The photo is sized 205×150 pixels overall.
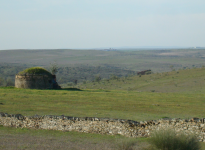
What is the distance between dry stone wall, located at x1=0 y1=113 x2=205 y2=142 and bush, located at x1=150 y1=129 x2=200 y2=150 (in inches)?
68.8

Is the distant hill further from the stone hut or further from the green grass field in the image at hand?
the stone hut

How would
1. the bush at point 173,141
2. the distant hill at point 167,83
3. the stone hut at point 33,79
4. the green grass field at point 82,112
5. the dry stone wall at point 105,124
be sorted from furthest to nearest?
the distant hill at point 167,83 < the stone hut at point 33,79 < the dry stone wall at point 105,124 < the green grass field at point 82,112 < the bush at point 173,141

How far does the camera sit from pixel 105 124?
47.7ft

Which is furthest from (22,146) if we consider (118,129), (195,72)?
(195,72)

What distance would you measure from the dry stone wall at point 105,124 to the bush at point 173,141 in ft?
5.73

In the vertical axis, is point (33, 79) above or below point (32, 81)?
above

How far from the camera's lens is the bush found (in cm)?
1052

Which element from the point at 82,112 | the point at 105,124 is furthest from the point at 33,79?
the point at 105,124

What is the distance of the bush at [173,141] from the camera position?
10516 mm

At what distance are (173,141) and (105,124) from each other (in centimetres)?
462

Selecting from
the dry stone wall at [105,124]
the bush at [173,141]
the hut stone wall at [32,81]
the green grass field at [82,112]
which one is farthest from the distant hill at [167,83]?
the bush at [173,141]

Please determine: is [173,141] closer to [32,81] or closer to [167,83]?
[32,81]

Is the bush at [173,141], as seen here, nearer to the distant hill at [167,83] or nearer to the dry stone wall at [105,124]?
the dry stone wall at [105,124]

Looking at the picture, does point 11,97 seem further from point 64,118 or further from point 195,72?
point 195,72
